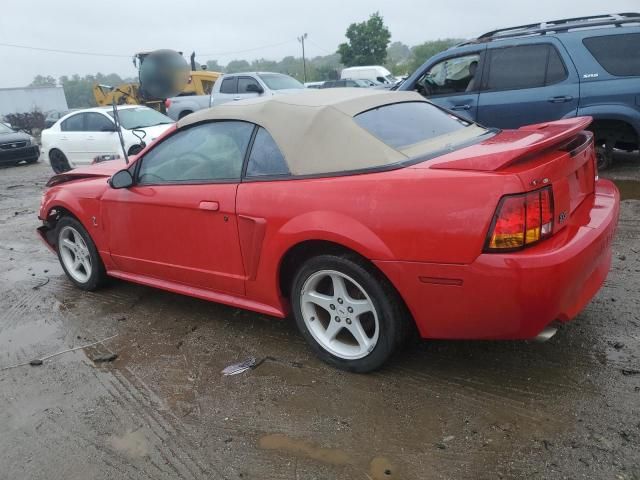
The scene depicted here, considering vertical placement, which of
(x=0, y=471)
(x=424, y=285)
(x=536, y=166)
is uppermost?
(x=536, y=166)

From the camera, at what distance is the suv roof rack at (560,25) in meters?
6.52

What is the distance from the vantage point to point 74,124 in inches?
445

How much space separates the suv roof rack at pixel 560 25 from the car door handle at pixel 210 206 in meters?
5.37

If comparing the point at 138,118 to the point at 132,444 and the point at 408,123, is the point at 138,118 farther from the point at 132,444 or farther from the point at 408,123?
the point at 132,444

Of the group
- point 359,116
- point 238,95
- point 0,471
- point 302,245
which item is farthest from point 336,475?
point 238,95

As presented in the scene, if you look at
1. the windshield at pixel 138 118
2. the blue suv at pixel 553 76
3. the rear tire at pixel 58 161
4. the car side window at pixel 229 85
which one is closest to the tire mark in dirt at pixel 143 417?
the blue suv at pixel 553 76

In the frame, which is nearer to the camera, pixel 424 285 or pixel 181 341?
pixel 424 285

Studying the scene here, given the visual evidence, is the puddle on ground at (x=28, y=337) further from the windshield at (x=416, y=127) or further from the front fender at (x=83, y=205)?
the windshield at (x=416, y=127)

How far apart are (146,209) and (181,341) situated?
913 mm

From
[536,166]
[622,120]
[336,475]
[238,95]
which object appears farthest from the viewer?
[238,95]

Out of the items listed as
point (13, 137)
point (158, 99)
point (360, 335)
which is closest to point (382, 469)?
point (360, 335)

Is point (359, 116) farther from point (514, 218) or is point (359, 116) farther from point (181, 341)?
point (181, 341)

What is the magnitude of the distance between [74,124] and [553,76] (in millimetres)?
9329

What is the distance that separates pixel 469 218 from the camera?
7.52 feet
